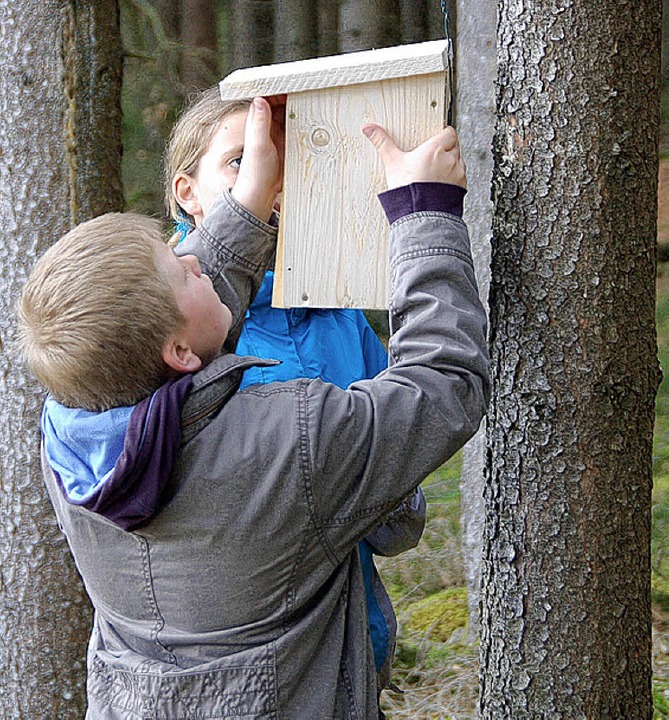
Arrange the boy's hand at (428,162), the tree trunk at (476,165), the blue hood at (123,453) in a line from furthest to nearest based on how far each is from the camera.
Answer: the tree trunk at (476,165)
the boy's hand at (428,162)
the blue hood at (123,453)

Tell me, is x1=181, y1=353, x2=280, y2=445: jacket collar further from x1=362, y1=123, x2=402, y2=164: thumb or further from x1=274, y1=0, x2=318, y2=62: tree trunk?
x1=274, y1=0, x2=318, y2=62: tree trunk

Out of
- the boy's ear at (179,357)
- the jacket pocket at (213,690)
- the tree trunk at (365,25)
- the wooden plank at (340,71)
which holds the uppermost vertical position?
the tree trunk at (365,25)

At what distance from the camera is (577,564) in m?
2.21

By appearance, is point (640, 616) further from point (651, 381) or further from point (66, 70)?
point (66, 70)

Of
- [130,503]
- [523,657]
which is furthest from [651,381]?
[130,503]

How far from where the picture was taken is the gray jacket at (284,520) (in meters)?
1.62

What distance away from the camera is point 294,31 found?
9.38m

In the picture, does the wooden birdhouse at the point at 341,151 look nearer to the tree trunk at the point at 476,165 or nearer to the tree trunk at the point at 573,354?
the tree trunk at the point at 573,354

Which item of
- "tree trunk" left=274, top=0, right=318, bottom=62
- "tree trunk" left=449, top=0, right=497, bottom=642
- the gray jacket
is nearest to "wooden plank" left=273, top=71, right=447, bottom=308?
the gray jacket

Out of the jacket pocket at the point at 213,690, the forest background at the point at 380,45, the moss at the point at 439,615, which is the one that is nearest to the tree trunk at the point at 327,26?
the forest background at the point at 380,45

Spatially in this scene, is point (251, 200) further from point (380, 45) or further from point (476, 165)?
point (380, 45)

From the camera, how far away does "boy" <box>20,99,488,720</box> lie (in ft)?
5.27

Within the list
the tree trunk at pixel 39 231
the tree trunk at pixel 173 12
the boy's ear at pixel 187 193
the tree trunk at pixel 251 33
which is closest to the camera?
the boy's ear at pixel 187 193

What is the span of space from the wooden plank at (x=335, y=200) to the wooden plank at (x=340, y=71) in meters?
0.03
